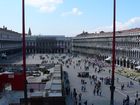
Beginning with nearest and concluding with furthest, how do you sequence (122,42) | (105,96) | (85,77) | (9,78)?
(9,78) → (105,96) → (85,77) → (122,42)

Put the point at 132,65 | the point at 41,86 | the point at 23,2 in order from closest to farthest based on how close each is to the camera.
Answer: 1. the point at 23,2
2. the point at 41,86
3. the point at 132,65

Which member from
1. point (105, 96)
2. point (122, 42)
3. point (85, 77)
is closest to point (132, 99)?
point (105, 96)

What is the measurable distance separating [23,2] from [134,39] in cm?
7656

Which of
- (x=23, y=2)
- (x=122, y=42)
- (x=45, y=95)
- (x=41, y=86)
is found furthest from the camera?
(x=122, y=42)

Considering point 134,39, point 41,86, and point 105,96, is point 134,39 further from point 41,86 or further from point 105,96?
point 41,86

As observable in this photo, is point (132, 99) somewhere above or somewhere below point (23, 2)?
below

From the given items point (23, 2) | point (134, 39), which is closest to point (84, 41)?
point (134, 39)

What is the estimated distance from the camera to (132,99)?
144 ft

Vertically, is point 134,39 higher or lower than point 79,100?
higher

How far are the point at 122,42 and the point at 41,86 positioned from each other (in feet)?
218

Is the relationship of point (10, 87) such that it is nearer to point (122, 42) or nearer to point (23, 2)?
point (23, 2)

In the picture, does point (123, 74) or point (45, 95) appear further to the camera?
point (123, 74)

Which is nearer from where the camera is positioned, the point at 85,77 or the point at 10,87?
the point at 10,87

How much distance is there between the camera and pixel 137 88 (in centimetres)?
5434
